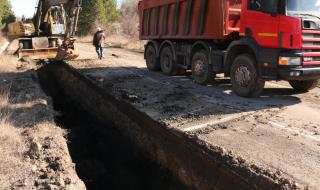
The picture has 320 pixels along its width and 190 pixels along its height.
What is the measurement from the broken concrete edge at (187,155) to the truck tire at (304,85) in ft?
14.2

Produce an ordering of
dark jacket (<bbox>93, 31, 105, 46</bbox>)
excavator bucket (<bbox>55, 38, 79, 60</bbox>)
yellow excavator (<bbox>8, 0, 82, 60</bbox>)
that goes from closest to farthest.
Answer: yellow excavator (<bbox>8, 0, 82, 60</bbox>) < excavator bucket (<bbox>55, 38, 79, 60</bbox>) < dark jacket (<bbox>93, 31, 105, 46</bbox>)

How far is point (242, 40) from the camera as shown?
9219 millimetres

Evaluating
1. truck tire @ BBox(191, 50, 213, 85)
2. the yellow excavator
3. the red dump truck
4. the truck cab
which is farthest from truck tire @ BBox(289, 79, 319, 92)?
the yellow excavator

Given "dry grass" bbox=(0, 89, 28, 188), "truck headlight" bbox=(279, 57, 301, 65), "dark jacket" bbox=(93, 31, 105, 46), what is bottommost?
"dry grass" bbox=(0, 89, 28, 188)

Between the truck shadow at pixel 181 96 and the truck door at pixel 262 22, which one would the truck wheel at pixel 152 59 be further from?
the truck door at pixel 262 22

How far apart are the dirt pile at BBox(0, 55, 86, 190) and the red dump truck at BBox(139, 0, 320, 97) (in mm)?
4460

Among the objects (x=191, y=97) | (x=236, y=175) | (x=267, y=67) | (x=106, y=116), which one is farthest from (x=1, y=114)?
(x=267, y=67)

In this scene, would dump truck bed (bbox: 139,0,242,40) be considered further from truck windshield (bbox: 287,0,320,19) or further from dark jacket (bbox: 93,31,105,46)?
dark jacket (bbox: 93,31,105,46)

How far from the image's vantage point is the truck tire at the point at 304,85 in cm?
1004

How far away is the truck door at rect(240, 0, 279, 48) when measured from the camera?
27.2 ft

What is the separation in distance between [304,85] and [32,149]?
7.02m

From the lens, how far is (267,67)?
28.0 feet

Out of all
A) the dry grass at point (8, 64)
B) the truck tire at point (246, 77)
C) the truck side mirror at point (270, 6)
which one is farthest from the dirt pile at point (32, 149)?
the dry grass at point (8, 64)

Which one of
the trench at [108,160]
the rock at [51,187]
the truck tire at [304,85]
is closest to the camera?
the rock at [51,187]
